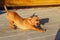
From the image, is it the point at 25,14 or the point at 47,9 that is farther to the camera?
the point at 47,9

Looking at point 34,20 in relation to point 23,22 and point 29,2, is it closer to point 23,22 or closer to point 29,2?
point 23,22

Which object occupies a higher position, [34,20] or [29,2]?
[34,20]

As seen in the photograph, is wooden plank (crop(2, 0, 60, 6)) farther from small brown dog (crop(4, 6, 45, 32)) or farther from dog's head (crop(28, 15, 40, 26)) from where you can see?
dog's head (crop(28, 15, 40, 26))

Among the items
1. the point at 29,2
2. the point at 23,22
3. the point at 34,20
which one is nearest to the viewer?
the point at 34,20

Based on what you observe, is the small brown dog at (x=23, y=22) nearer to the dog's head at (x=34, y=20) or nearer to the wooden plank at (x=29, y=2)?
the dog's head at (x=34, y=20)

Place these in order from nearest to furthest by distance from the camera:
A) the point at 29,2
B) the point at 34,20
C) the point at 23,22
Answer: the point at 34,20, the point at 23,22, the point at 29,2

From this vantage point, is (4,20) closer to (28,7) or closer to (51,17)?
(51,17)

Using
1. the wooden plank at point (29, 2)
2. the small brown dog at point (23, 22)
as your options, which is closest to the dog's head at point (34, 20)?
the small brown dog at point (23, 22)

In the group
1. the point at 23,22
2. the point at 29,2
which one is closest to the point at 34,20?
the point at 23,22

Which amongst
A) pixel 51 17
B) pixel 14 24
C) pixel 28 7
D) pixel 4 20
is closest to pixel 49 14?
pixel 51 17

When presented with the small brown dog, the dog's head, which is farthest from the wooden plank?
the dog's head

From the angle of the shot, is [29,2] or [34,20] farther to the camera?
[29,2]

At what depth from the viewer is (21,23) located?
180 inches

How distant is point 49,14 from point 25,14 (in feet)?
2.31
